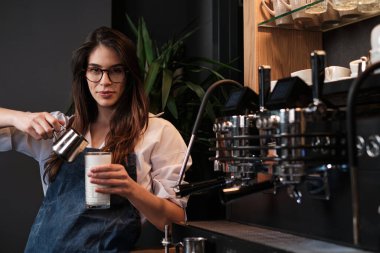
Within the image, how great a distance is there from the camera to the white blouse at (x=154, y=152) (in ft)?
6.43

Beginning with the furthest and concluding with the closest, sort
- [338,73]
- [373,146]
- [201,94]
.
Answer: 1. [201,94]
2. [338,73]
3. [373,146]

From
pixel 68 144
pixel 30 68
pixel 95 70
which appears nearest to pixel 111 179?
pixel 68 144

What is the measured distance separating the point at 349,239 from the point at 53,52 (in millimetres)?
2110

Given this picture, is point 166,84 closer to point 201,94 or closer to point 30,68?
point 201,94

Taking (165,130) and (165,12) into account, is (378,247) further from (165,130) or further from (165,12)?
A: (165,12)

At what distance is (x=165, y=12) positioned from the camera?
3.20 m

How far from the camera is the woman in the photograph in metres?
1.79

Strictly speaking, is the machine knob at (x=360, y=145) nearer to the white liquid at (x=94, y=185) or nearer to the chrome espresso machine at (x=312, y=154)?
the chrome espresso machine at (x=312, y=154)

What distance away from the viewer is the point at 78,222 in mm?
1790

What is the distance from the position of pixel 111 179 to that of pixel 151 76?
3.22 feet

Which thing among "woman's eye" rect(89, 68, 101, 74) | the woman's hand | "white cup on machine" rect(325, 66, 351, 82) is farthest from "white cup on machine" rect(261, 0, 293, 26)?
the woman's hand

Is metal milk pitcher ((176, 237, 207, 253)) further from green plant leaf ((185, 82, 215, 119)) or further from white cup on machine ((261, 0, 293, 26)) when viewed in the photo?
green plant leaf ((185, 82, 215, 119))

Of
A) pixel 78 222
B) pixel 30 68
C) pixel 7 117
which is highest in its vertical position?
pixel 30 68

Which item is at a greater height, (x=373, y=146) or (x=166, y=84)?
(x=166, y=84)
